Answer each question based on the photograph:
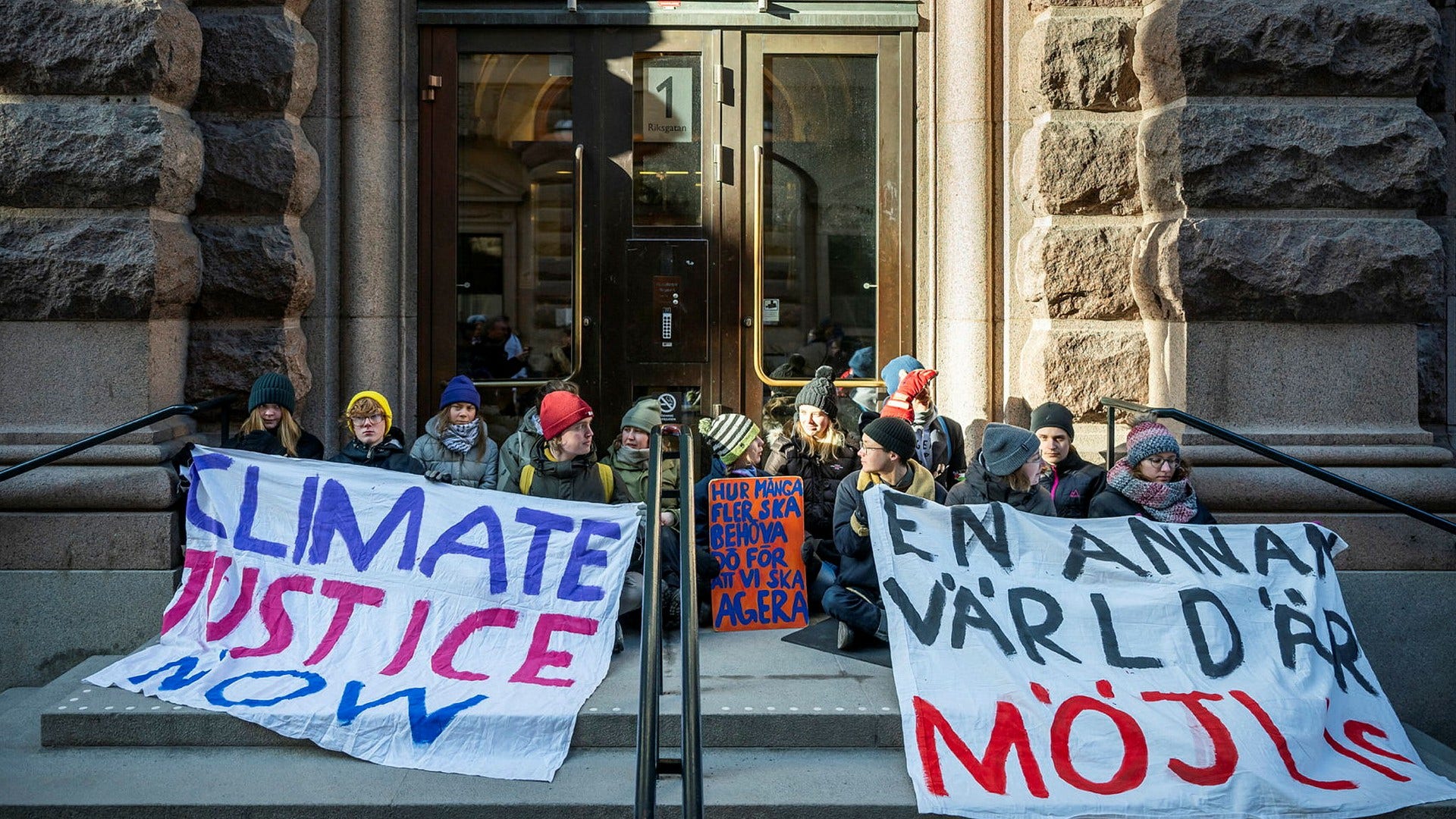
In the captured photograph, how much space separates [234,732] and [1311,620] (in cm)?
452

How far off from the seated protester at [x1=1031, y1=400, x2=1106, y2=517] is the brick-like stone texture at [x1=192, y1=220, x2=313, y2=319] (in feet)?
13.6

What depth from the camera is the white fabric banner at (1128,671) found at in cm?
515

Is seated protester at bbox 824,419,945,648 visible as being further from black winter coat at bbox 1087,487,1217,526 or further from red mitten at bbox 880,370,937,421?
red mitten at bbox 880,370,937,421

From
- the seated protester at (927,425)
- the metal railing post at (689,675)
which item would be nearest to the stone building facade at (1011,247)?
the seated protester at (927,425)

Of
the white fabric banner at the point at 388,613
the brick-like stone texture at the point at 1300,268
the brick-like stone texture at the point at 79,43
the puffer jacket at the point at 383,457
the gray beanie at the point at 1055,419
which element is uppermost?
the brick-like stone texture at the point at 79,43

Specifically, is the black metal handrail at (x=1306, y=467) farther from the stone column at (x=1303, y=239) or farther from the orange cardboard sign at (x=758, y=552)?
the orange cardboard sign at (x=758, y=552)

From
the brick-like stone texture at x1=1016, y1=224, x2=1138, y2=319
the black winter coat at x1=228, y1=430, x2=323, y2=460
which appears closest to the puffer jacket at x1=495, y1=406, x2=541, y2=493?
the black winter coat at x1=228, y1=430, x2=323, y2=460

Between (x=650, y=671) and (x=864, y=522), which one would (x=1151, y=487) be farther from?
(x=650, y=671)

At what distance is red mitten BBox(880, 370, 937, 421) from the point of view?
7645 mm

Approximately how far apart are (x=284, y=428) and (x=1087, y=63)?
15.8 feet

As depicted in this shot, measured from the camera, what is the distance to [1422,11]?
729 cm

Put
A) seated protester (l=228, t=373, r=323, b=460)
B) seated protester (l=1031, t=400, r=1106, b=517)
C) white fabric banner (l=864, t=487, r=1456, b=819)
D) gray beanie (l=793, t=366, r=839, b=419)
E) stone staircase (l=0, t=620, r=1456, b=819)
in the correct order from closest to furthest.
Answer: stone staircase (l=0, t=620, r=1456, b=819)
white fabric banner (l=864, t=487, r=1456, b=819)
seated protester (l=1031, t=400, r=1106, b=517)
seated protester (l=228, t=373, r=323, b=460)
gray beanie (l=793, t=366, r=839, b=419)

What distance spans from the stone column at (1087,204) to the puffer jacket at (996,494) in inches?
57.6

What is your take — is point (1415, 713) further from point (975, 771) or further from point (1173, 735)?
point (975, 771)
